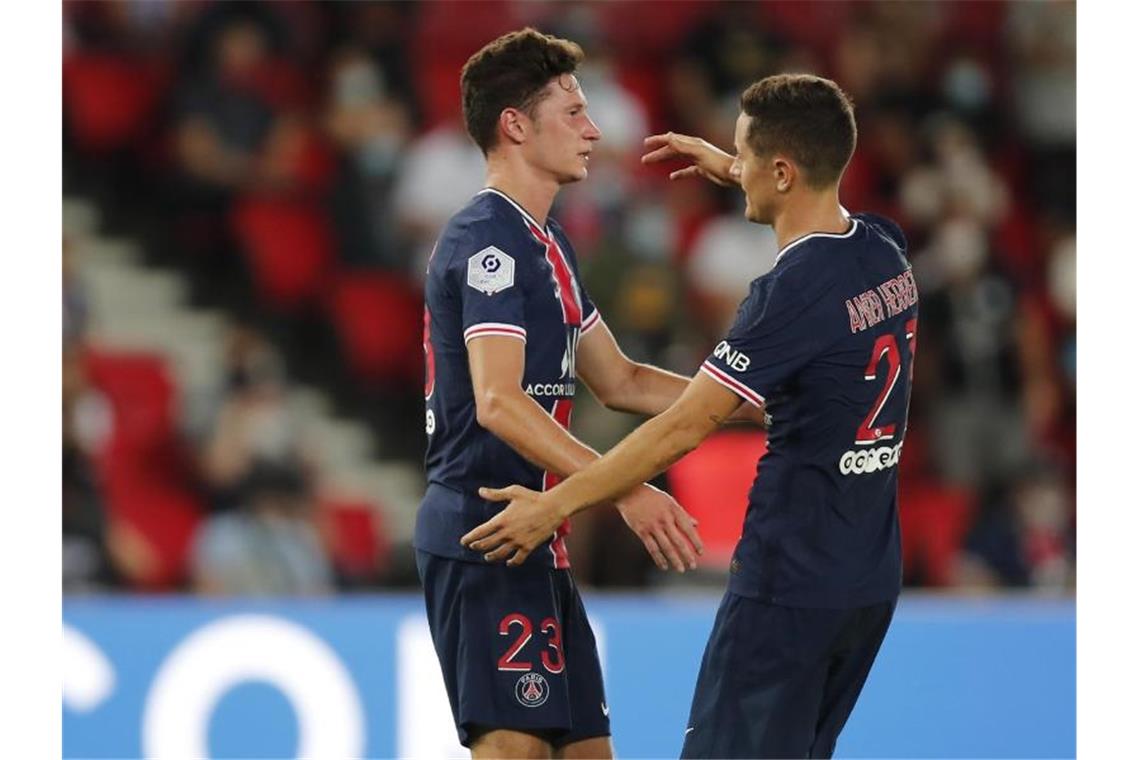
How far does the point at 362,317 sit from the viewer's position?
9656 mm

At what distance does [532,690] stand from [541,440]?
63 cm

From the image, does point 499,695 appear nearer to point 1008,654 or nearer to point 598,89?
point 1008,654

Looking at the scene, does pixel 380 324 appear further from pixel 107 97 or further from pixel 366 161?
pixel 107 97

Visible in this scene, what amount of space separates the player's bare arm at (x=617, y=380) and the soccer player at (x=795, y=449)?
0.71 metres

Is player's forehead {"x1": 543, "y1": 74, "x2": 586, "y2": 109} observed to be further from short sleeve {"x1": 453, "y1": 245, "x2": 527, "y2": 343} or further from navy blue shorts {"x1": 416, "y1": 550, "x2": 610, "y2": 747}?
navy blue shorts {"x1": 416, "y1": 550, "x2": 610, "y2": 747}

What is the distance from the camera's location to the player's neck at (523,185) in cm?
443

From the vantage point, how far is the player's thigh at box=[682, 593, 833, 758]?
4039 mm

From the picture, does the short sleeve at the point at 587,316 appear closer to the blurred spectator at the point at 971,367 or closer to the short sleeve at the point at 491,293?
the short sleeve at the point at 491,293

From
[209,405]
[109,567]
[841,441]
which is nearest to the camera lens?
[841,441]

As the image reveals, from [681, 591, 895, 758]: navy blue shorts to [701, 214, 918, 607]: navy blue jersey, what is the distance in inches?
2.0

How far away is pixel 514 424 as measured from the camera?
4070mm

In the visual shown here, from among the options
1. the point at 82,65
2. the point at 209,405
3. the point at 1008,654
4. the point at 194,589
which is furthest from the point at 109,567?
the point at 1008,654

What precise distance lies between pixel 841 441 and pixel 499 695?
1.03 meters

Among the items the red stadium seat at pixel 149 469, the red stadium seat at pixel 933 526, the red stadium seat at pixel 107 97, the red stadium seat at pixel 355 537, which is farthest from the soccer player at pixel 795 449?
the red stadium seat at pixel 107 97
